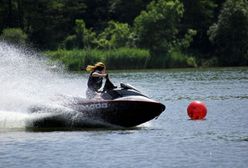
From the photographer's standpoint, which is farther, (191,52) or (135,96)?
(191,52)

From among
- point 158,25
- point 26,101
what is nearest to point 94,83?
point 26,101

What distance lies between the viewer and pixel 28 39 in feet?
273

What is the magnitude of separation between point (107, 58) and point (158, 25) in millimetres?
10864

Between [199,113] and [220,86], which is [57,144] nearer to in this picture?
[199,113]

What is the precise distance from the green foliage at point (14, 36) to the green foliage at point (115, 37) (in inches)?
297

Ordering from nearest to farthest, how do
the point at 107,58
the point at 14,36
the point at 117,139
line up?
the point at 117,139, the point at 107,58, the point at 14,36

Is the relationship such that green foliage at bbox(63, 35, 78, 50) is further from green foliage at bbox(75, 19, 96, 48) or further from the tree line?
green foliage at bbox(75, 19, 96, 48)

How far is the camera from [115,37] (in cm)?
8175

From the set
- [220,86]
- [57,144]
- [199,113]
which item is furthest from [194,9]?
[57,144]

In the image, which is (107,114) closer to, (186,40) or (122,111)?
(122,111)

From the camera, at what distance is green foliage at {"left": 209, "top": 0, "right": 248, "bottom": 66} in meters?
76.1

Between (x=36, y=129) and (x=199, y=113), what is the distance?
4976 mm

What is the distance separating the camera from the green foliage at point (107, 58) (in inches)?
2714

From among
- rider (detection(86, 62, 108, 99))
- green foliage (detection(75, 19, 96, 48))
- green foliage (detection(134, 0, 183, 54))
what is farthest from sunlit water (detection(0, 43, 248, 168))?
green foliage (detection(75, 19, 96, 48))
